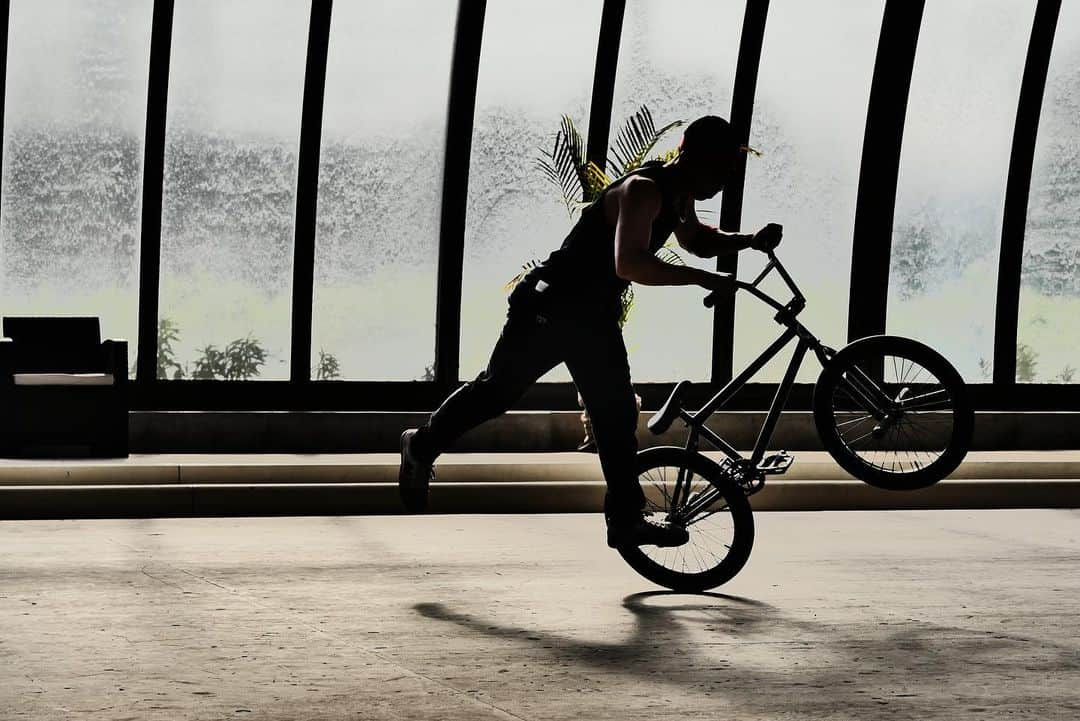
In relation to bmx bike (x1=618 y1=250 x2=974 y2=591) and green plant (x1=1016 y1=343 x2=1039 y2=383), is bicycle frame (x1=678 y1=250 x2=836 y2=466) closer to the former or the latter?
bmx bike (x1=618 y1=250 x2=974 y2=591)

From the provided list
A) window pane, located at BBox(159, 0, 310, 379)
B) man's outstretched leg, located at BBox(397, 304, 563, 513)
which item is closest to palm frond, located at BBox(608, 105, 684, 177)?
window pane, located at BBox(159, 0, 310, 379)

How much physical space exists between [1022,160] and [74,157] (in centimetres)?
786

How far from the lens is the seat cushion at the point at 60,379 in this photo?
→ 36.9ft

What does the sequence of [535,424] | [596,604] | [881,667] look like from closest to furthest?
[881,667] → [596,604] → [535,424]

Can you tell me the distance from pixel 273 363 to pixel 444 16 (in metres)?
3.10

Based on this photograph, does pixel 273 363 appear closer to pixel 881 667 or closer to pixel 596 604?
pixel 596 604

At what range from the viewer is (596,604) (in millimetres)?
6352

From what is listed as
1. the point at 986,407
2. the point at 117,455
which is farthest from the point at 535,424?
the point at 986,407

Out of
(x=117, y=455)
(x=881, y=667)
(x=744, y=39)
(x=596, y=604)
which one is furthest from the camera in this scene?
(x=744, y=39)

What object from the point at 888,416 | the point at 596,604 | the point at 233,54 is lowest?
the point at 596,604

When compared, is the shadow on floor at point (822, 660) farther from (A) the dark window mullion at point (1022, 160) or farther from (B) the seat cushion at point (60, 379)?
(A) the dark window mullion at point (1022, 160)

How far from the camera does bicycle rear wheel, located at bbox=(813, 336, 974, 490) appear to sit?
6.42 metres

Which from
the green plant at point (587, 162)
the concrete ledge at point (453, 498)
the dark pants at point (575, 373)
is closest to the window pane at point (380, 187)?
the green plant at point (587, 162)

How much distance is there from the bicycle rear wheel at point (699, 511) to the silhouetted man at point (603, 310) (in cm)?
24
